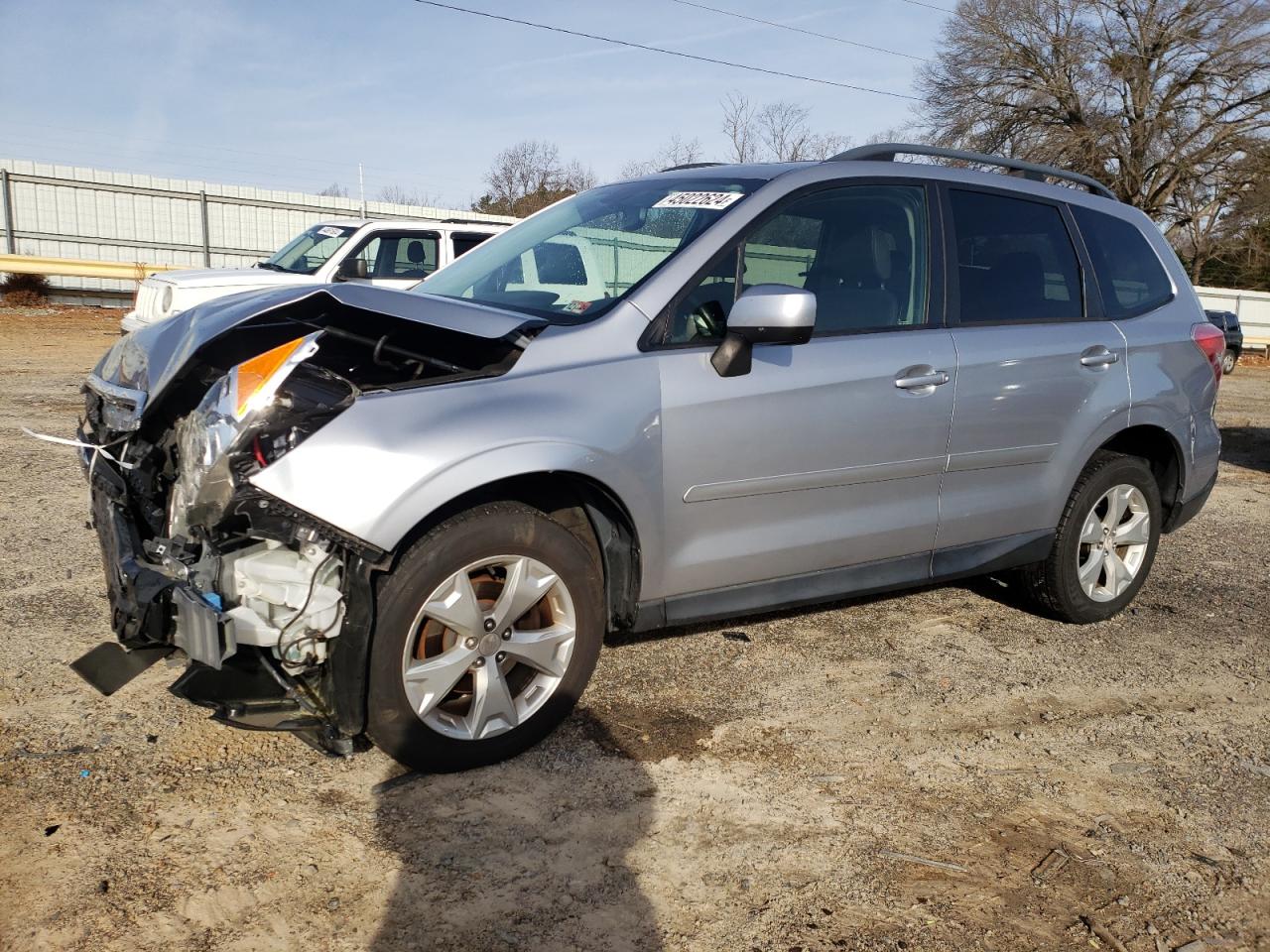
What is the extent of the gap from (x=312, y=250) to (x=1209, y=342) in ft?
30.6

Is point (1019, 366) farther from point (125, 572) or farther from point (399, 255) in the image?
point (399, 255)

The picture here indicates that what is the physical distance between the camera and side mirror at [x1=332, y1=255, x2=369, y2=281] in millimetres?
9891

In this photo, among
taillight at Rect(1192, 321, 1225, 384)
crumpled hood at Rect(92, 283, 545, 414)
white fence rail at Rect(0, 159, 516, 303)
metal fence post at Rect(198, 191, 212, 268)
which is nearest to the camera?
crumpled hood at Rect(92, 283, 545, 414)

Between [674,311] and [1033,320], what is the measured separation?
1831 millimetres

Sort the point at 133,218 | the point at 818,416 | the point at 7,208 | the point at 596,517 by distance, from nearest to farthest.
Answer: the point at 596,517 → the point at 818,416 → the point at 7,208 → the point at 133,218

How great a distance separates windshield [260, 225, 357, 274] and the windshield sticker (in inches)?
310

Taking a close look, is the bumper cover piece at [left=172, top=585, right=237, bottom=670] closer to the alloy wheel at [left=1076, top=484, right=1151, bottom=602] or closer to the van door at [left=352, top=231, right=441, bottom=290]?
the alloy wheel at [left=1076, top=484, right=1151, bottom=602]

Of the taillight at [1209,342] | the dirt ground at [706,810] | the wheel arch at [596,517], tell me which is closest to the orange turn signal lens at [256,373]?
the wheel arch at [596,517]

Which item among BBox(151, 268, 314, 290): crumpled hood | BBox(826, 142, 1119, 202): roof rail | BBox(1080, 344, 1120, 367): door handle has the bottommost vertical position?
BBox(151, 268, 314, 290): crumpled hood

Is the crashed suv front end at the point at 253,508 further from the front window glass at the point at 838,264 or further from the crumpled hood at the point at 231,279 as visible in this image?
the crumpled hood at the point at 231,279

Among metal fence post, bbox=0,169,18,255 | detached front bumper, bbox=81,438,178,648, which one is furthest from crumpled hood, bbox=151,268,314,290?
metal fence post, bbox=0,169,18,255

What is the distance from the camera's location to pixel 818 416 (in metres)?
3.76

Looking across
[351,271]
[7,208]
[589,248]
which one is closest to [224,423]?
[589,248]

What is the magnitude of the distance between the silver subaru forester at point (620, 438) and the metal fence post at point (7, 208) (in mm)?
20357
